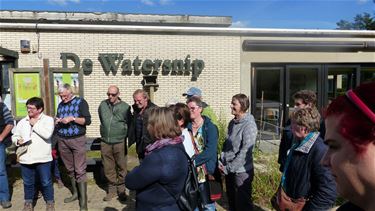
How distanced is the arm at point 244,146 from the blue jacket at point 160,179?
4.57 ft

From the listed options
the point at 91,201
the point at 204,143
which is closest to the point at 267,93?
the point at 91,201

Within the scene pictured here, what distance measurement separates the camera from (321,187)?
8.70 feet

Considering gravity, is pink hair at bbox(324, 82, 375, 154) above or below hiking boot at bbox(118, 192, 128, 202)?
above

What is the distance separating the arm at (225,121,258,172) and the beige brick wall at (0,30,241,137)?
8.07m

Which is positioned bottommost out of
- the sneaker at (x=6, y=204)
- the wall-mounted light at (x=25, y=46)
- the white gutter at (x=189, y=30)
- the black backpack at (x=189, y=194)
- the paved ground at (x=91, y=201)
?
the paved ground at (x=91, y=201)

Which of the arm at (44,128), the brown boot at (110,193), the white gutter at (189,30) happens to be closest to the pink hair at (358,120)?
the arm at (44,128)

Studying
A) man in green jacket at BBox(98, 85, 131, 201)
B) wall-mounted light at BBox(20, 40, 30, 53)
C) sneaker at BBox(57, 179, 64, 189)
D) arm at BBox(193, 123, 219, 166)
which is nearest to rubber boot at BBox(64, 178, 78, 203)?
man in green jacket at BBox(98, 85, 131, 201)

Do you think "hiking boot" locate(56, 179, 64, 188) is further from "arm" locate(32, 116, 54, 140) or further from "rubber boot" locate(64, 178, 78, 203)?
"arm" locate(32, 116, 54, 140)

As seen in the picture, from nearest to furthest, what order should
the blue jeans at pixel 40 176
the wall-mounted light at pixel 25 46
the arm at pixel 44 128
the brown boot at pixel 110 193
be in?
the arm at pixel 44 128, the blue jeans at pixel 40 176, the brown boot at pixel 110 193, the wall-mounted light at pixel 25 46

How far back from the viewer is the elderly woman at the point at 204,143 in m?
4.18

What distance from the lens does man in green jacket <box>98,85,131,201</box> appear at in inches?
229

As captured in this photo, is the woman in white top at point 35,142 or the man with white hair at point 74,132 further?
the man with white hair at point 74,132

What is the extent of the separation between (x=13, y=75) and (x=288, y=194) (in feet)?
21.7

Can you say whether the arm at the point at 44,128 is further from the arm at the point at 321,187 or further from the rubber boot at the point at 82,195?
the arm at the point at 321,187
